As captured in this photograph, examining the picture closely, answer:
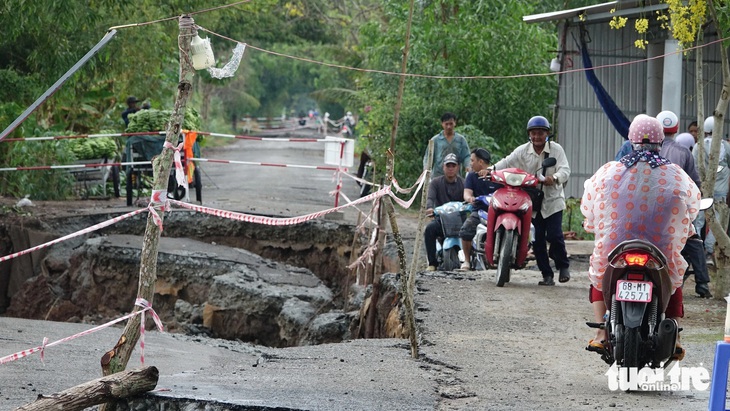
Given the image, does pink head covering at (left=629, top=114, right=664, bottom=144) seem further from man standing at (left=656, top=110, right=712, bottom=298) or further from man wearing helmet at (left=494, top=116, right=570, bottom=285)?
man wearing helmet at (left=494, top=116, right=570, bottom=285)

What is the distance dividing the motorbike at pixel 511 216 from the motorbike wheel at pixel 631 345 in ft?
15.0

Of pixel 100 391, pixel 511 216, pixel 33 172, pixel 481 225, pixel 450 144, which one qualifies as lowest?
pixel 100 391

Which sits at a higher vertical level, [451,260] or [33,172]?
[33,172]

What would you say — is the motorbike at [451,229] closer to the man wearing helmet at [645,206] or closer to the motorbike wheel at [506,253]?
the motorbike wheel at [506,253]

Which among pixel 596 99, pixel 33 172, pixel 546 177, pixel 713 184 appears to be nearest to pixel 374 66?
pixel 596 99

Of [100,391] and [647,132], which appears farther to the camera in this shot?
[647,132]

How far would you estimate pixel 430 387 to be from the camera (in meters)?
7.04

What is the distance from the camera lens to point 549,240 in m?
11.7

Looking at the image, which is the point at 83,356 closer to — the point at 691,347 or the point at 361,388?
the point at 361,388

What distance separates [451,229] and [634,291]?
255 inches

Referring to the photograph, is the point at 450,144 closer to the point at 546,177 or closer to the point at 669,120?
the point at 546,177

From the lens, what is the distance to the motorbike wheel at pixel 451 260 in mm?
13430

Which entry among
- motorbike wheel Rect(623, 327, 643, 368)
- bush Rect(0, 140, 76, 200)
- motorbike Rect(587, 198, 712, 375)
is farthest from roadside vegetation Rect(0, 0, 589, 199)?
motorbike wheel Rect(623, 327, 643, 368)

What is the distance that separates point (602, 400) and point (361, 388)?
141 centimetres
